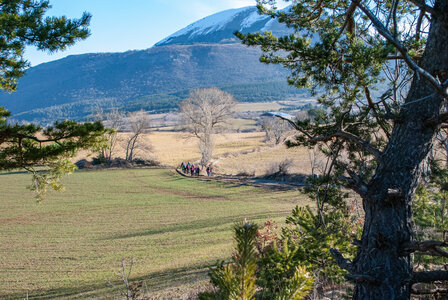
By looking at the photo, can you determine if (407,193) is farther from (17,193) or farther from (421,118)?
(17,193)

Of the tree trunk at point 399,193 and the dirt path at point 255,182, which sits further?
the dirt path at point 255,182

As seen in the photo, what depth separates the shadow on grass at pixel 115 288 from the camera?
10.5 meters

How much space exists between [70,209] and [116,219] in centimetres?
652

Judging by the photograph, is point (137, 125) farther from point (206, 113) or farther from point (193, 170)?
point (193, 170)

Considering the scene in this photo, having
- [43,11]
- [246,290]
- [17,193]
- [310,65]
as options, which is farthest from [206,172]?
[246,290]

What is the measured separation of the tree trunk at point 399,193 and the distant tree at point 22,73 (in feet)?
22.6

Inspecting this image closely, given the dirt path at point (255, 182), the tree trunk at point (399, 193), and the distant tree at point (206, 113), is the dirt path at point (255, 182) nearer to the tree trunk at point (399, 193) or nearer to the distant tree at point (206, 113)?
the distant tree at point (206, 113)

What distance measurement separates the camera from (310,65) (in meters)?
4.86

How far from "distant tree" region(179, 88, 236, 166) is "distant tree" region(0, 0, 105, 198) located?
33822mm

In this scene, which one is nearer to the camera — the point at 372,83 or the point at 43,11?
the point at 372,83

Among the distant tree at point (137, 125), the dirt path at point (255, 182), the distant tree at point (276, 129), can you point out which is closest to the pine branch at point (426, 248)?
the dirt path at point (255, 182)

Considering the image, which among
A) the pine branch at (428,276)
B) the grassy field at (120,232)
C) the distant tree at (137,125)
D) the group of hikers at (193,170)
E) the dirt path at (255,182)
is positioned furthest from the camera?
the distant tree at (137,125)

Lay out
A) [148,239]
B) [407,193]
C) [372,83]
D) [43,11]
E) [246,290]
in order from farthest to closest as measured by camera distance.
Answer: [148,239]
[43,11]
[372,83]
[407,193]
[246,290]

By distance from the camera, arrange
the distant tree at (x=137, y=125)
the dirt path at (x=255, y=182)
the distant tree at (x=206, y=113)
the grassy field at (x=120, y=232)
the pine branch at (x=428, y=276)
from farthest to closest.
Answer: the distant tree at (x=137, y=125)
the distant tree at (x=206, y=113)
the dirt path at (x=255, y=182)
the grassy field at (x=120, y=232)
the pine branch at (x=428, y=276)
